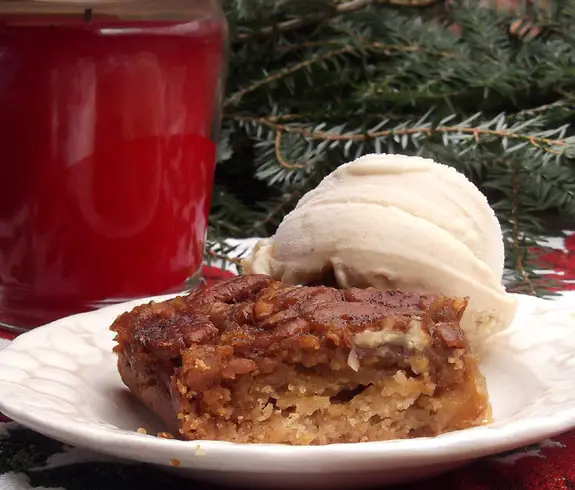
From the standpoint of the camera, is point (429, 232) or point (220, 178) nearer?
point (429, 232)

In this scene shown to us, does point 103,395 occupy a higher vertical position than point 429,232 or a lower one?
lower

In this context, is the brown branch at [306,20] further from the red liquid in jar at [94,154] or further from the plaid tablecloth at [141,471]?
the plaid tablecloth at [141,471]

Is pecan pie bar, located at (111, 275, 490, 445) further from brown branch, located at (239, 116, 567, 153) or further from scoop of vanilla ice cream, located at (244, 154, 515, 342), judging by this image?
brown branch, located at (239, 116, 567, 153)

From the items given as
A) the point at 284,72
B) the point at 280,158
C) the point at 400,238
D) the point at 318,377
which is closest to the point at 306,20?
the point at 284,72

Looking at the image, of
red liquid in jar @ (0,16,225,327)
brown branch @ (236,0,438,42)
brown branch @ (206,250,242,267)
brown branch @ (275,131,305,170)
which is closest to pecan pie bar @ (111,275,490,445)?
red liquid in jar @ (0,16,225,327)

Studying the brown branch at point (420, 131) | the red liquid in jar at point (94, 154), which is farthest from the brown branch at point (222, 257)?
the brown branch at point (420, 131)

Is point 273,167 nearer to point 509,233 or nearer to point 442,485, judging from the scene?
point 509,233

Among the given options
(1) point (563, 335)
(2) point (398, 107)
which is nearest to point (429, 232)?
(1) point (563, 335)

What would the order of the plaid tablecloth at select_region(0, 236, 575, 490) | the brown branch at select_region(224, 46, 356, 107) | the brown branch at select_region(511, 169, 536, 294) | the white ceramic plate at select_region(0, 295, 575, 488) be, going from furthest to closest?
the brown branch at select_region(224, 46, 356, 107) → the brown branch at select_region(511, 169, 536, 294) → the plaid tablecloth at select_region(0, 236, 575, 490) → the white ceramic plate at select_region(0, 295, 575, 488)
